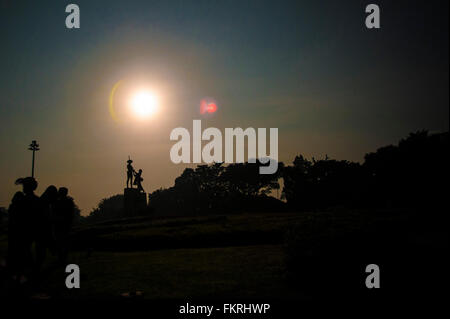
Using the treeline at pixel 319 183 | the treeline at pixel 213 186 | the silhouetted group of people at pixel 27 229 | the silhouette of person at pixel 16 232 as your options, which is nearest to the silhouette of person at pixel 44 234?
the silhouetted group of people at pixel 27 229

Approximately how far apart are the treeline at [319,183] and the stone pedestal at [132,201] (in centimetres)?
109

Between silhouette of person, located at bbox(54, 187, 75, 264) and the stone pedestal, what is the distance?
24821 mm

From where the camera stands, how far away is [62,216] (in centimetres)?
876

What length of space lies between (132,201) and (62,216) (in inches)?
1007

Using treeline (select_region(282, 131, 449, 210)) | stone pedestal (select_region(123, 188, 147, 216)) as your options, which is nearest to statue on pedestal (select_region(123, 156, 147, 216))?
stone pedestal (select_region(123, 188, 147, 216))

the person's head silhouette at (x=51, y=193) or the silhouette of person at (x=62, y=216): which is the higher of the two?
the person's head silhouette at (x=51, y=193)

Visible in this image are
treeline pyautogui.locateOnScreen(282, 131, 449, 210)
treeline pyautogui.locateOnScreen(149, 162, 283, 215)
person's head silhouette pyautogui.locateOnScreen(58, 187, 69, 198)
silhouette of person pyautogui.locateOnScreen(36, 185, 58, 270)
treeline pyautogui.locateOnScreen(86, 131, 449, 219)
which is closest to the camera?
Answer: silhouette of person pyautogui.locateOnScreen(36, 185, 58, 270)

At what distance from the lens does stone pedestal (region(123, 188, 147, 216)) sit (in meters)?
33.3

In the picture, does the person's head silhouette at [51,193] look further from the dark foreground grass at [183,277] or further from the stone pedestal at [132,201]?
the stone pedestal at [132,201]

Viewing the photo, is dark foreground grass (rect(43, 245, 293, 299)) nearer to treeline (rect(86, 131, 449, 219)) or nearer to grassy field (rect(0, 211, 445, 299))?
grassy field (rect(0, 211, 445, 299))

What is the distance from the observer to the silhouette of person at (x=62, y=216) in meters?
8.67

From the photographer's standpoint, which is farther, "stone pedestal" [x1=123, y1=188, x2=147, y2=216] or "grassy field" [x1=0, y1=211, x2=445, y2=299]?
"stone pedestal" [x1=123, y1=188, x2=147, y2=216]
